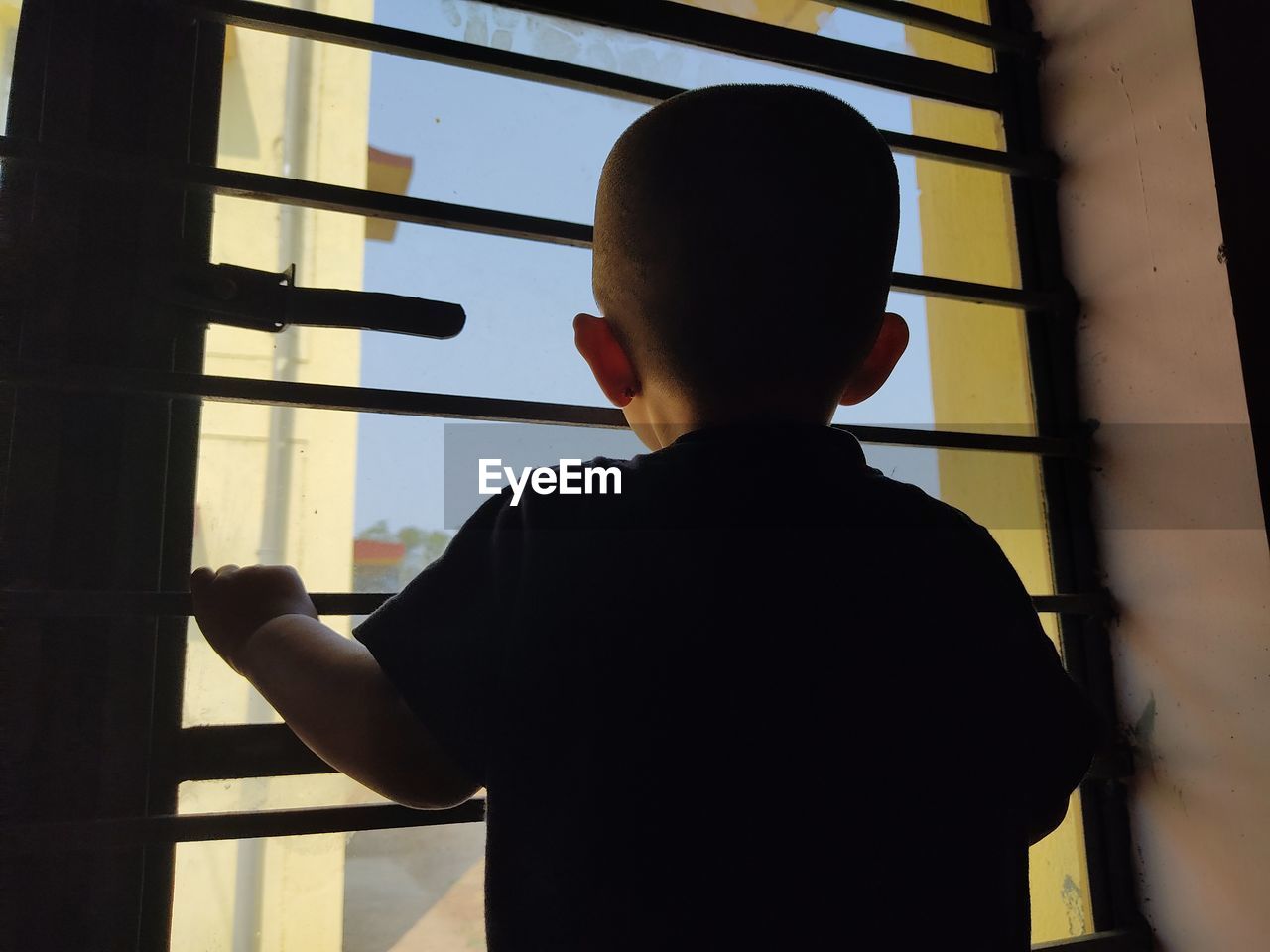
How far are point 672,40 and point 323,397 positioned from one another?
79 centimetres

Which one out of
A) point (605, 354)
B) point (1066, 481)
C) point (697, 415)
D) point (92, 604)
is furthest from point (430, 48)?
point (1066, 481)

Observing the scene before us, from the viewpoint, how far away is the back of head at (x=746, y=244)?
0.75 meters

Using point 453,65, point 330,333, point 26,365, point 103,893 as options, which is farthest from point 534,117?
point 103,893

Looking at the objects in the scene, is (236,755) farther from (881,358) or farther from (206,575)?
(881,358)

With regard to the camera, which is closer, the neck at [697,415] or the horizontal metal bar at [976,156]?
the neck at [697,415]

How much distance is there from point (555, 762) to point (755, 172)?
21.9 inches

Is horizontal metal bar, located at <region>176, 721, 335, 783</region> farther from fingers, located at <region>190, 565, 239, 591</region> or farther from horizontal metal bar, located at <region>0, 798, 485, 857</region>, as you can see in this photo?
fingers, located at <region>190, 565, 239, 591</region>

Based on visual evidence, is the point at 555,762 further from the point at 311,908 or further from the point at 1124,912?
the point at 1124,912

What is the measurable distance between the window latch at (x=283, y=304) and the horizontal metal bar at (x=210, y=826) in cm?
56

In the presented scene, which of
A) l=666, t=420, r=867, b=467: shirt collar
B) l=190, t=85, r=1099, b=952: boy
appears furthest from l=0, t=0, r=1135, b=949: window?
l=666, t=420, r=867, b=467: shirt collar

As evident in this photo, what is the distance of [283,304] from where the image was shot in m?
0.96

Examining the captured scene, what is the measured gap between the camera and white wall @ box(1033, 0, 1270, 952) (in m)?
1.17

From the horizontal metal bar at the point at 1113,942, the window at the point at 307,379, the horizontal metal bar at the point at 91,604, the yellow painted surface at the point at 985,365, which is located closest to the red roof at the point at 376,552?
the window at the point at 307,379

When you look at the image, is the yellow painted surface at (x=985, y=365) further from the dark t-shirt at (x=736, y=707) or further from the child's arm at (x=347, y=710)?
the child's arm at (x=347, y=710)
